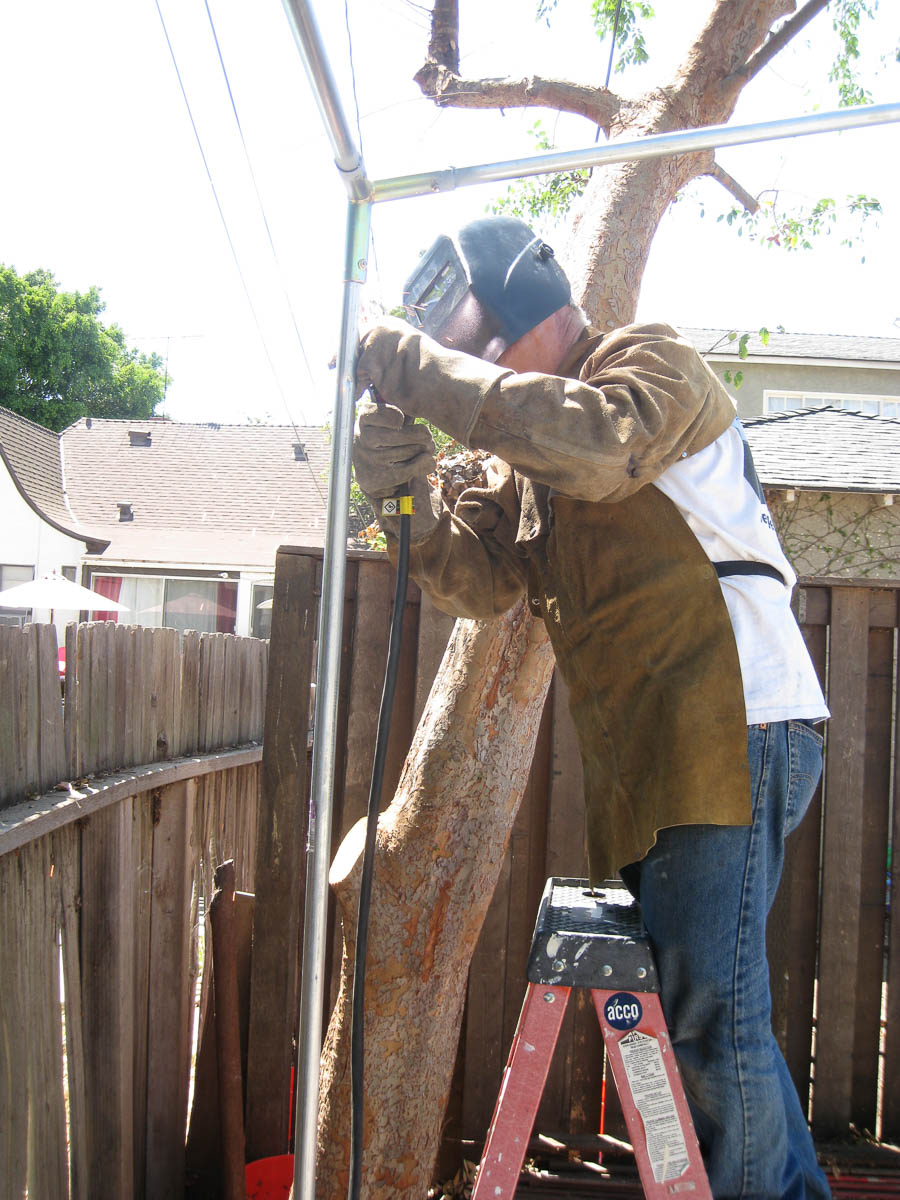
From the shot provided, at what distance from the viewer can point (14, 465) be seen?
20.1 meters

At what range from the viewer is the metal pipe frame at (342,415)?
166 centimetres

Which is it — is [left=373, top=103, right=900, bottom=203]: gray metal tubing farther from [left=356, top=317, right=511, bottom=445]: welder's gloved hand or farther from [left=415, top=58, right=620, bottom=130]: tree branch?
[left=415, top=58, right=620, bottom=130]: tree branch

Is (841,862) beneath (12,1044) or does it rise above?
above

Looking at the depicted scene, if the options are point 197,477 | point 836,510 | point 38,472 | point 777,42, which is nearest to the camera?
point 777,42

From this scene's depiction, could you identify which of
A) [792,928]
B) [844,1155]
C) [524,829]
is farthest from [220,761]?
[844,1155]

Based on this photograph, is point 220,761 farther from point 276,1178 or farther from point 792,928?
point 792,928

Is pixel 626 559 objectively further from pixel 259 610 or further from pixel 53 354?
pixel 53 354

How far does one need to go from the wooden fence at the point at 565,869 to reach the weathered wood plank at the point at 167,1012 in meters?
0.25

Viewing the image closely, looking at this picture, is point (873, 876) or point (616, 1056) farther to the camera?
point (873, 876)

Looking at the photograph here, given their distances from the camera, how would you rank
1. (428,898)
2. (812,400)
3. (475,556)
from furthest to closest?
(812,400) < (428,898) < (475,556)

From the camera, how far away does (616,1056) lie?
68.5 inches

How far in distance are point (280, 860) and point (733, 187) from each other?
3.66 m

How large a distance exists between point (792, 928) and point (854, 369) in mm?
16964

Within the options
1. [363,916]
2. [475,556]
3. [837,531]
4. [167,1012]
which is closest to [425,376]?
[475,556]
